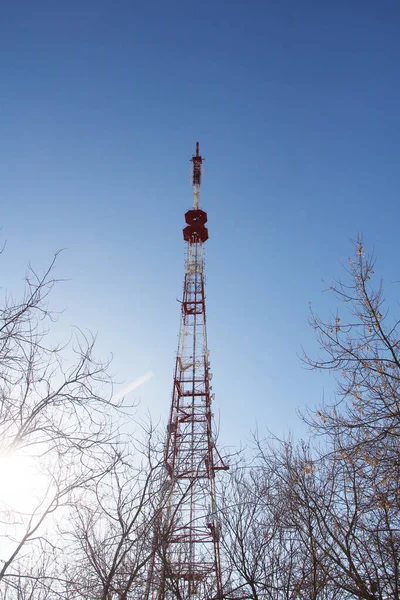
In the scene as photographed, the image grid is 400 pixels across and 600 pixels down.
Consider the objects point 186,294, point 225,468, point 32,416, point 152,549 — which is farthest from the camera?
point 186,294

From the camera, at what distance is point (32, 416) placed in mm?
4891

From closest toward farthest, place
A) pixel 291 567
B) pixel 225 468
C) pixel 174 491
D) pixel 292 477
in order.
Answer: pixel 174 491
pixel 291 567
pixel 292 477
pixel 225 468

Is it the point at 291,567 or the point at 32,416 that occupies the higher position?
the point at 32,416

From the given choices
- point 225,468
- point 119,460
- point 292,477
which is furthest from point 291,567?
point 119,460

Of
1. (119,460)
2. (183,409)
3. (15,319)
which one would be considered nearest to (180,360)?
(183,409)

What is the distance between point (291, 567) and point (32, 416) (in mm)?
5760

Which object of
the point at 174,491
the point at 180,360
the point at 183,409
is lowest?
the point at 174,491

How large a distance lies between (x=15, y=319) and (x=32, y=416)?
48.5 inches

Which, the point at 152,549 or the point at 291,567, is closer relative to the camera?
the point at 152,549

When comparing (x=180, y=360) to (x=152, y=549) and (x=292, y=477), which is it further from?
(x=152, y=549)

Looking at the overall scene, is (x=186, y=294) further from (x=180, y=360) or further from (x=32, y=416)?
(x=32, y=416)

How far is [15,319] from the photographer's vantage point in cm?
455

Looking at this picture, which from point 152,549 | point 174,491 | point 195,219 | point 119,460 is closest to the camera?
point 119,460

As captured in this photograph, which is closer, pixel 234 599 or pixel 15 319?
pixel 15 319
